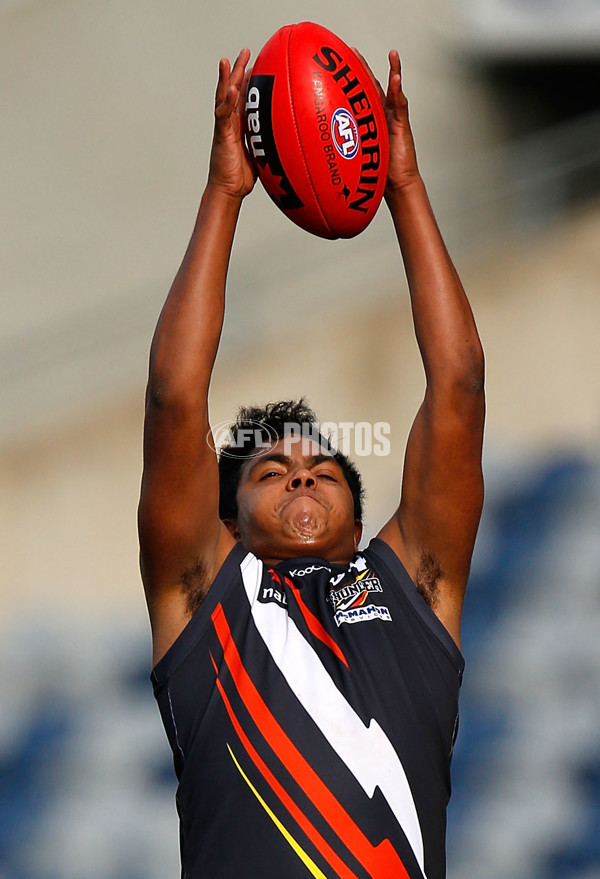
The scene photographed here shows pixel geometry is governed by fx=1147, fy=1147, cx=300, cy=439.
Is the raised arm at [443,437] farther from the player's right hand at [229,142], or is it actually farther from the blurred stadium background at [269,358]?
the blurred stadium background at [269,358]

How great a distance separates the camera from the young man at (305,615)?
202 cm

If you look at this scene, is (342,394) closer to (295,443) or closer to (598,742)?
(598,742)

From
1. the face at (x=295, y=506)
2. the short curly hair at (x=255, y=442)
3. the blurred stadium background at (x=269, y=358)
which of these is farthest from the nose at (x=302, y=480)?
the blurred stadium background at (x=269, y=358)

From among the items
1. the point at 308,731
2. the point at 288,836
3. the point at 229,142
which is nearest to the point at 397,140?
the point at 229,142

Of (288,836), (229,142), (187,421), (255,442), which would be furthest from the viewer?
(255,442)

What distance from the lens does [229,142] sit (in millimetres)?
2242

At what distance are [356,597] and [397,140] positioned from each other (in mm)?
972

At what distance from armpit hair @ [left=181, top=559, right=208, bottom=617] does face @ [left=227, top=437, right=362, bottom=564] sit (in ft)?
0.96

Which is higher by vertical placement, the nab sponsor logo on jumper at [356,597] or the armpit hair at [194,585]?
the armpit hair at [194,585]

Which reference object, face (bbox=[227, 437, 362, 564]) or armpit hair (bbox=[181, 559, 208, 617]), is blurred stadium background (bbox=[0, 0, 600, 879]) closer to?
face (bbox=[227, 437, 362, 564])

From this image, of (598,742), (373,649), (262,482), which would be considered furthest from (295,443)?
(598,742)

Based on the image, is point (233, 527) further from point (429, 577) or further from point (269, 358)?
point (269, 358)

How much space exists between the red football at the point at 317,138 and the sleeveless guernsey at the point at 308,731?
759 mm

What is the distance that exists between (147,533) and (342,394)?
363cm
